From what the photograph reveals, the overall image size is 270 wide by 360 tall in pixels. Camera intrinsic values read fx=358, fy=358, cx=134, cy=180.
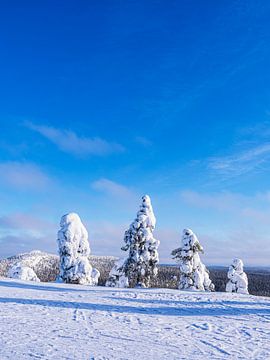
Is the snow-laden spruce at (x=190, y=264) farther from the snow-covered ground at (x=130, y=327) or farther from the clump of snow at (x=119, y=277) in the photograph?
the snow-covered ground at (x=130, y=327)

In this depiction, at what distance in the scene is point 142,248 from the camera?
3397 cm

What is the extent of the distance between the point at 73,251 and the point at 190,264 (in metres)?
11.2

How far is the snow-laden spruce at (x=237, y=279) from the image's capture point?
41062mm

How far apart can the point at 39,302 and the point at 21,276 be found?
23.7 meters

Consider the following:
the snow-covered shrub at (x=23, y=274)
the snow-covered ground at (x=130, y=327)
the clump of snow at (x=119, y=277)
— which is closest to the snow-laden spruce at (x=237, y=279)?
the clump of snow at (x=119, y=277)

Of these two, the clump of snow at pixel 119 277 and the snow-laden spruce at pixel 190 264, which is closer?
the snow-laden spruce at pixel 190 264

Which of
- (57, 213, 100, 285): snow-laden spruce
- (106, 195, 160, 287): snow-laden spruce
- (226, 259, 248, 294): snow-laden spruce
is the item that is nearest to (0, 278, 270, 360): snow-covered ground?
(57, 213, 100, 285): snow-laden spruce

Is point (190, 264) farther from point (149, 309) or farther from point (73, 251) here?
point (149, 309)

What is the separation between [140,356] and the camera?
8164 millimetres

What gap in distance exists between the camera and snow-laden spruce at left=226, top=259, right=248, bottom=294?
41062mm

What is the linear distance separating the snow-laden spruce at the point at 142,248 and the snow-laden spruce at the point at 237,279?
12.6 m

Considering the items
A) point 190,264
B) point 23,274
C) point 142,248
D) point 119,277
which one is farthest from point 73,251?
point 190,264

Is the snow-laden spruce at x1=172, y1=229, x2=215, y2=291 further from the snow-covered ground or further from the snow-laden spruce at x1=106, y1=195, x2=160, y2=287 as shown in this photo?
the snow-covered ground

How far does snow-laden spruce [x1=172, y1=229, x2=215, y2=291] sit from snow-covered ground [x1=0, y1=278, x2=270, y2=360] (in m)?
15.6
